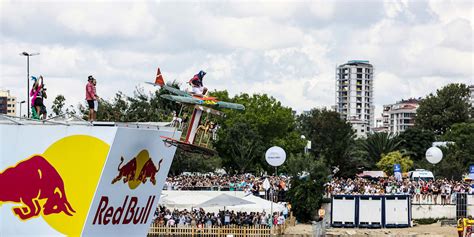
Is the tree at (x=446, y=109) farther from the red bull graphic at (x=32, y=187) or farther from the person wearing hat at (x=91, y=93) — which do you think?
the red bull graphic at (x=32, y=187)

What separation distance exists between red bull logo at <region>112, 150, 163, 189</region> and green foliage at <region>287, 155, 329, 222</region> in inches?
947

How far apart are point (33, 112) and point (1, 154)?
2158mm

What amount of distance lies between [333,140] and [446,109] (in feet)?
161

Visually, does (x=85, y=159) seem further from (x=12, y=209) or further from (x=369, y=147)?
(x=369, y=147)

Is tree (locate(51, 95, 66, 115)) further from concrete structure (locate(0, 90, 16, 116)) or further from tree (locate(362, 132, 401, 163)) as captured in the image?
tree (locate(362, 132, 401, 163))

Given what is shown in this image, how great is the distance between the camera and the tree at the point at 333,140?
302 feet

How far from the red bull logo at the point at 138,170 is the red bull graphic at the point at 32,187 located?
1610 mm

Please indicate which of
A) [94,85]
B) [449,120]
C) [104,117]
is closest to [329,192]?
[104,117]

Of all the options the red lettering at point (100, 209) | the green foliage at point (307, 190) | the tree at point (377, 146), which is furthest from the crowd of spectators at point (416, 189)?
the tree at point (377, 146)

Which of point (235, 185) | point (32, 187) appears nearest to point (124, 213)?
point (32, 187)

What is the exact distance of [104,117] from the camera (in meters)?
60.4

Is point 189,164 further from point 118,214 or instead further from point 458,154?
point 118,214

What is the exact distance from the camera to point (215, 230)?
144 feet

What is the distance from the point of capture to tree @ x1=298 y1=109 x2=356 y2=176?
9212 cm
